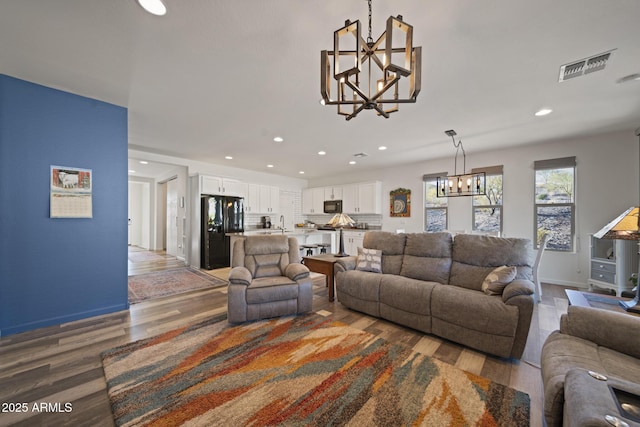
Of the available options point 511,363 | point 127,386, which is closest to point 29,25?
point 127,386

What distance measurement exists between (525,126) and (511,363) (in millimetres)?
3483

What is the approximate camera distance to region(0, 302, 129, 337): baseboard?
2.61 m

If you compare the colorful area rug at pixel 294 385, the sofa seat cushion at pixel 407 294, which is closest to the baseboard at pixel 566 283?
the sofa seat cushion at pixel 407 294

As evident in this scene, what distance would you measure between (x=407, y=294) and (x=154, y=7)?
3303 mm

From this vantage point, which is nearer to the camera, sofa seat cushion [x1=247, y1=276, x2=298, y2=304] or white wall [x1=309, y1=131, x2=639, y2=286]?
sofa seat cushion [x1=247, y1=276, x2=298, y2=304]

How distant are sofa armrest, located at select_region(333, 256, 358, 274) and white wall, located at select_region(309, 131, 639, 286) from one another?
3.23 metres

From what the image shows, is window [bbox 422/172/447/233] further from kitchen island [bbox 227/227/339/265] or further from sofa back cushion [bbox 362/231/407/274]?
sofa back cushion [bbox 362/231/407/274]

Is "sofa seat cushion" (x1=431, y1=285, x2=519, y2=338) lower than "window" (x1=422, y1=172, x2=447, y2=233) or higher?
lower

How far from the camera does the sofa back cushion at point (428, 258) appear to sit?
308 centimetres

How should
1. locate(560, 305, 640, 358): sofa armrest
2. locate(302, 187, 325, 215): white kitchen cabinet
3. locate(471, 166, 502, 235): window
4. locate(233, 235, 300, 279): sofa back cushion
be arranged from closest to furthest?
locate(560, 305, 640, 358): sofa armrest, locate(233, 235, 300, 279): sofa back cushion, locate(471, 166, 502, 235): window, locate(302, 187, 325, 215): white kitchen cabinet

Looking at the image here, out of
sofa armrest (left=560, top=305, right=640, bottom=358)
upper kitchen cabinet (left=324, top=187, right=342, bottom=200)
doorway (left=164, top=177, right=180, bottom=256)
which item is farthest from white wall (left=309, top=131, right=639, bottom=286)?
doorway (left=164, top=177, right=180, bottom=256)

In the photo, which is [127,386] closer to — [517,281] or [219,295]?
[219,295]

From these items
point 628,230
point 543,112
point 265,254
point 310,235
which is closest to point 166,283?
point 265,254

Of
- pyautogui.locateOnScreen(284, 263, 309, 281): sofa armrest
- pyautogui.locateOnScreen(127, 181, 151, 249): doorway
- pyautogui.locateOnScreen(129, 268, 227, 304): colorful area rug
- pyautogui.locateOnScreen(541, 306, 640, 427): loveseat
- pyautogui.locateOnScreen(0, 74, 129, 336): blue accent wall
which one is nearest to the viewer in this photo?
pyautogui.locateOnScreen(541, 306, 640, 427): loveseat
